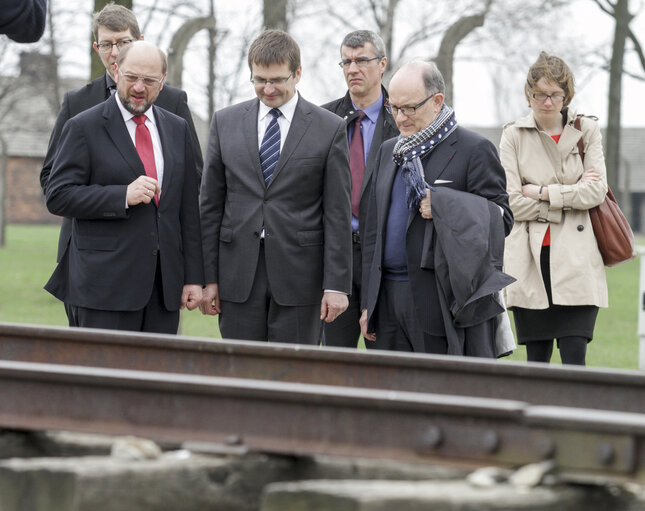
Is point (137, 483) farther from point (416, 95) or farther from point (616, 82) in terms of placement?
point (616, 82)

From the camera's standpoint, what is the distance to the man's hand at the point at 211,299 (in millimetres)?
5965

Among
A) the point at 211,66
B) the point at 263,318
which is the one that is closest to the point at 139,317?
the point at 263,318

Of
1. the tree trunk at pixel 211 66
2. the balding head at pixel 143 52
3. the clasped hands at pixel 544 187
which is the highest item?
the tree trunk at pixel 211 66

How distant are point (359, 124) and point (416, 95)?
52.2 inches

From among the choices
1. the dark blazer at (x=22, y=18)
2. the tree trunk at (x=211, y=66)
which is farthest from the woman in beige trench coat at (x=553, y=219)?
the tree trunk at (x=211, y=66)

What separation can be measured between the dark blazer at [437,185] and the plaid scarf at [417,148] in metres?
0.05

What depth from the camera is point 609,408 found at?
4.00 m

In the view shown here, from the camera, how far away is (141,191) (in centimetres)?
552

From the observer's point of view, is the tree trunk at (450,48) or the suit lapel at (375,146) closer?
the suit lapel at (375,146)

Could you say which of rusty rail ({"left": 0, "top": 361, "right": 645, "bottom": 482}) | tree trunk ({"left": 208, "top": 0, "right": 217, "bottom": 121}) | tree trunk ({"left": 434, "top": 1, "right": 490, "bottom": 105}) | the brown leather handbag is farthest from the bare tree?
rusty rail ({"left": 0, "top": 361, "right": 645, "bottom": 482})

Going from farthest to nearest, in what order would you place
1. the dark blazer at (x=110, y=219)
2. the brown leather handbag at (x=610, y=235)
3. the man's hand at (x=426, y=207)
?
the brown leather handbag at (x=610, y=235) → the dark blazer at (x=110, y=219) → the man's hand at (x=426, y=207)

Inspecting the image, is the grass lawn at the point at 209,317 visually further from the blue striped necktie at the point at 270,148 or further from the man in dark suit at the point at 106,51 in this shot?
the man in dark suit at the point at 106,51

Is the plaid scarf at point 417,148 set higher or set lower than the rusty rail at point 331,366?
higher

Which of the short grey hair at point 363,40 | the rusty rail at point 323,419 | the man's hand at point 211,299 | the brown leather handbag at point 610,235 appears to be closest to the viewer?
the rusty rail at point 323,419
